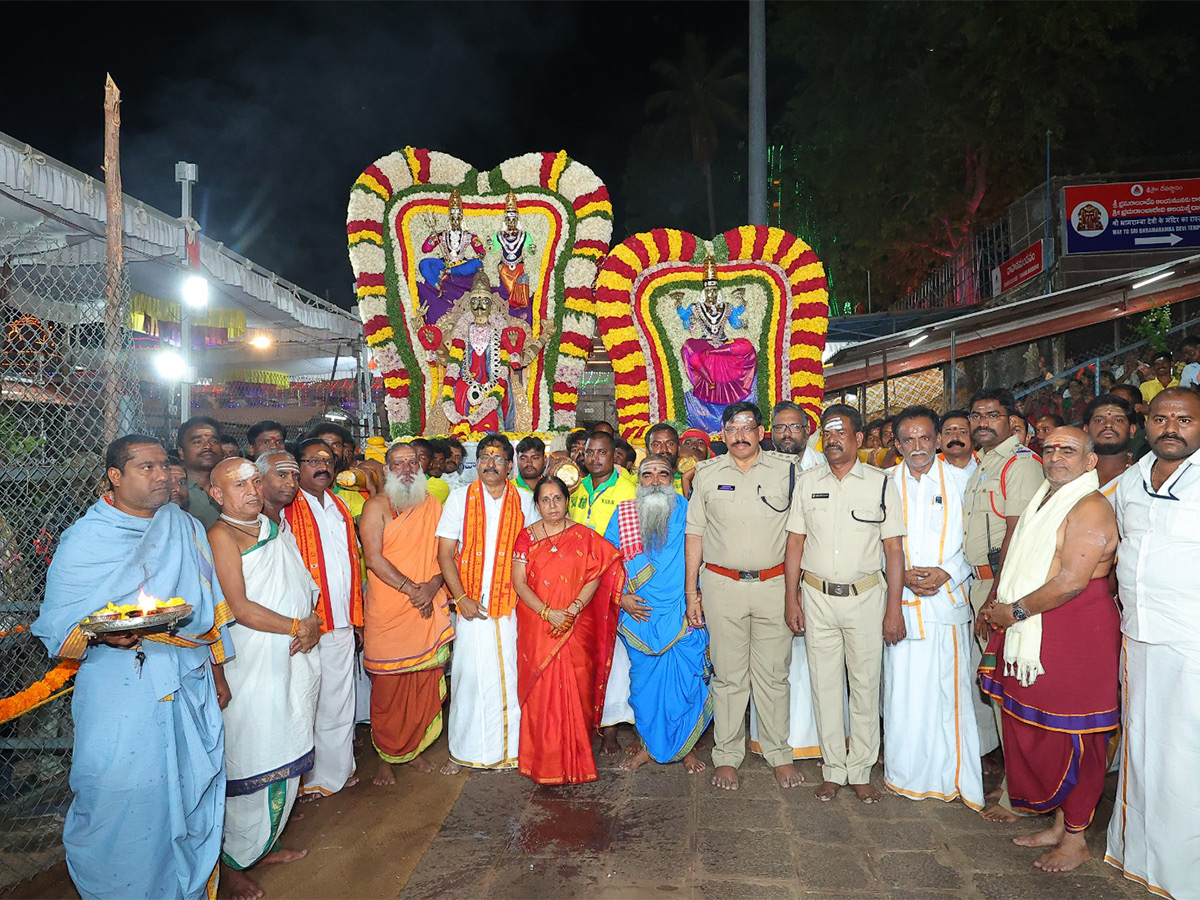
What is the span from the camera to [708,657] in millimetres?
5094

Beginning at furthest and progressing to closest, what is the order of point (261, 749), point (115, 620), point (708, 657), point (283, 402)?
point (283, 402)
point (708, 657)
point (261, 749)
point (115, 620)

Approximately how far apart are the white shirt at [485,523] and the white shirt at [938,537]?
2.22m

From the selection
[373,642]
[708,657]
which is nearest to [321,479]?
[373,642]

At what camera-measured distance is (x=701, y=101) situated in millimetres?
35812

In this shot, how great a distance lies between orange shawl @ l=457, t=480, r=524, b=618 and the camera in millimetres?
4887

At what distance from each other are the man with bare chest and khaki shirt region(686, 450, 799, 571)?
1.23 metres

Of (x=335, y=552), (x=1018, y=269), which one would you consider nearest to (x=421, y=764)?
(x=335, y=552)

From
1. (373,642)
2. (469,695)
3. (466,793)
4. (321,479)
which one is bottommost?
(466,793)

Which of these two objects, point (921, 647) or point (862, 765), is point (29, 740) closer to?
point (862, 765)

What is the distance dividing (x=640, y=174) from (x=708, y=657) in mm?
35787

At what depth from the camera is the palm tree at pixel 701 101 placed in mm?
35688

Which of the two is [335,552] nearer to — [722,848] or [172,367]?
[722,848]

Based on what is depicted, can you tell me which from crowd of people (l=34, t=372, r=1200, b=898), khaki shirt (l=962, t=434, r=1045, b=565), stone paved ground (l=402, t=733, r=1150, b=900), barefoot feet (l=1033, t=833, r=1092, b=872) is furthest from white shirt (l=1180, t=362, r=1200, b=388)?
barefoot feet (l=1033, t=833, r=1092, b=872)

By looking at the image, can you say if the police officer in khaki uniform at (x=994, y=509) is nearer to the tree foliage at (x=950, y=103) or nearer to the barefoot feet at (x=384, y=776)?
the barefoot feet at (x=384, y=776)
